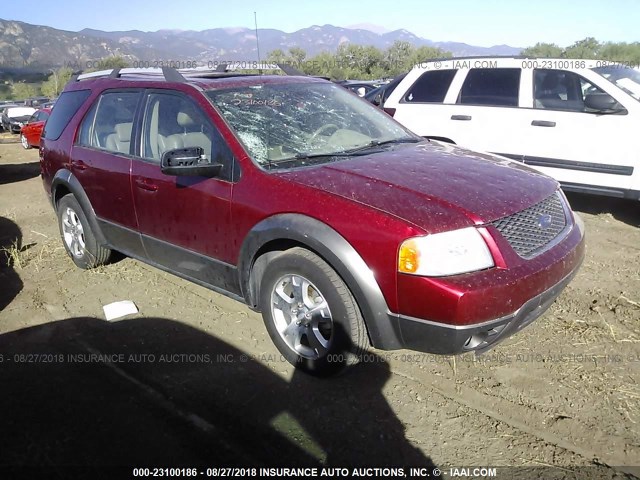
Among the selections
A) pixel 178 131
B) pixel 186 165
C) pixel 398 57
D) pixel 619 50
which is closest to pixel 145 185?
pixel 178 131

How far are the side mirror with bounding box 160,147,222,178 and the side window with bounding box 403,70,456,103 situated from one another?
175 inches

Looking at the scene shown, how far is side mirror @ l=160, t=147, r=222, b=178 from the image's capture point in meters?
3.19

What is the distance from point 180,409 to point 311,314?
886 mm

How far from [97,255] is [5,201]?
15.5ft

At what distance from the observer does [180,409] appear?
9.52 ft

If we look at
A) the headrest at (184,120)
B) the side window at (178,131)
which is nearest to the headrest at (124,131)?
the side window at (178,131)

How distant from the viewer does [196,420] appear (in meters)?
2.80

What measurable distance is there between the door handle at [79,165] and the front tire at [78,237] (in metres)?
0.36

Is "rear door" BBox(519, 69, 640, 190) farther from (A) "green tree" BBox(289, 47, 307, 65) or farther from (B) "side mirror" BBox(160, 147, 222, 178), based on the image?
(A) "green tree" BBox(289, 47, 307, 65)

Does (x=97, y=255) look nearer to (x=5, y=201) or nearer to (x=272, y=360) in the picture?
(x=272, y=360)

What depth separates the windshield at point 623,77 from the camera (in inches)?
229

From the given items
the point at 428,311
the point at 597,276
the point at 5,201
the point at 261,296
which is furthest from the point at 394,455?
the point at 5,201

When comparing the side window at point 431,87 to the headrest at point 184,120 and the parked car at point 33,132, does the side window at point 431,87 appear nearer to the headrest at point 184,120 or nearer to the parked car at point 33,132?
the headrest at point 184,120

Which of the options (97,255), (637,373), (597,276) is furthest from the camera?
(97,255)
